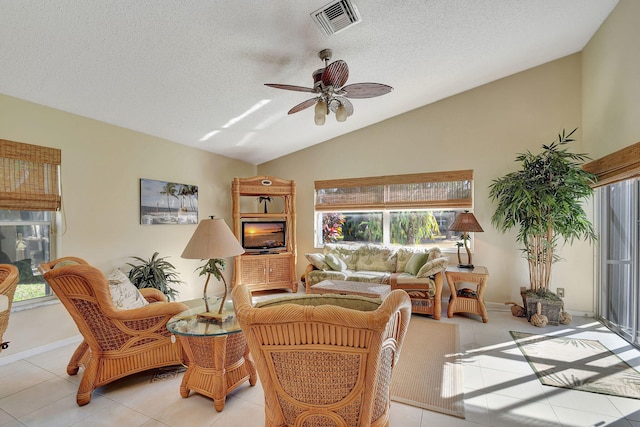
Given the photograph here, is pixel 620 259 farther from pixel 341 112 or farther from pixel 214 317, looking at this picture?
pixel 214 317

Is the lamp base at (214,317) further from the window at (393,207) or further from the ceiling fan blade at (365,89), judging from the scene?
the window at (393,207)

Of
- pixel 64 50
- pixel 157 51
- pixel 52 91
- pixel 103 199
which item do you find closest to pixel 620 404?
pixel 157 51

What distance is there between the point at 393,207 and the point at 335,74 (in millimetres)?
2841

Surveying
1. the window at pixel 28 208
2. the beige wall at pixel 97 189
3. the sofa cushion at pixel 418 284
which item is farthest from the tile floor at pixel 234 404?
the sofa cushion at pixel 418 284

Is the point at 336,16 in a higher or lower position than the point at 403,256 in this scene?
higher

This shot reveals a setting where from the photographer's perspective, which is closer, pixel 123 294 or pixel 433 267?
pixel 123 294

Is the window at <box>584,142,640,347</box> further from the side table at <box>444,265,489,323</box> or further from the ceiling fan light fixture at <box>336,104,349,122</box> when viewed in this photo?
the ceiling fan light fixture at <box>336,104,349,122</box>

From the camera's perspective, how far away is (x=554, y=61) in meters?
3.85

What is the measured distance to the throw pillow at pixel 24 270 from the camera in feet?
9.18

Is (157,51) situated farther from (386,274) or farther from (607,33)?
(607,33)

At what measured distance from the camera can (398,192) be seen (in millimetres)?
4754

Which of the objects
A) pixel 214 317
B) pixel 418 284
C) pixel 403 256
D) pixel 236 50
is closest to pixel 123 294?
pixel 214 317

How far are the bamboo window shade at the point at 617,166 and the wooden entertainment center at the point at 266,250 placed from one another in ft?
13.4

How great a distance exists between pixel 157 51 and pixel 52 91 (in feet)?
3.96
